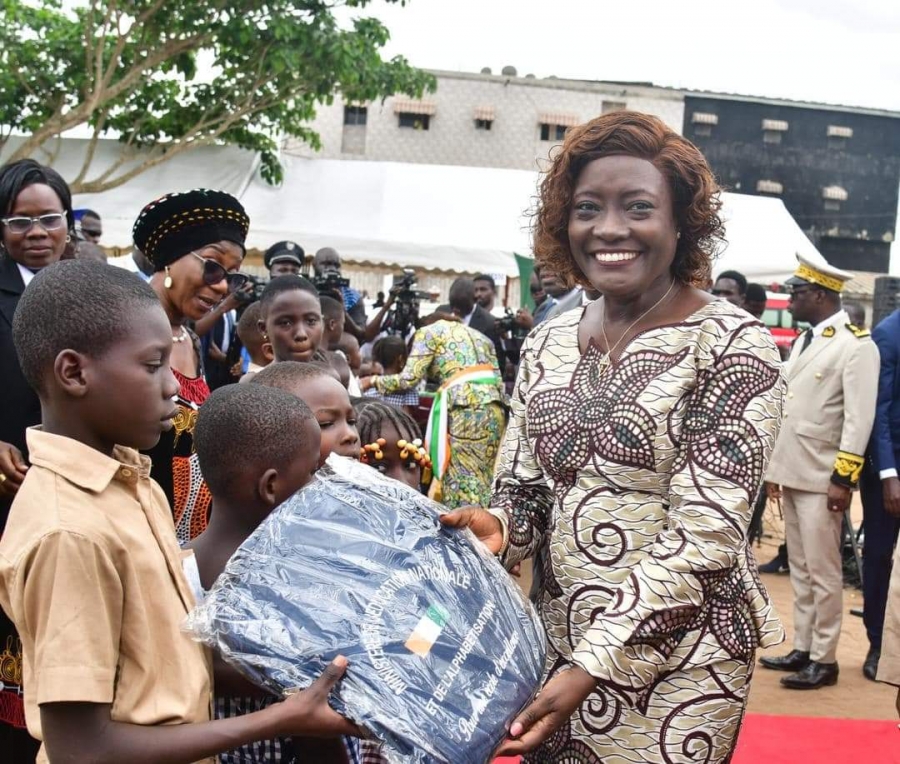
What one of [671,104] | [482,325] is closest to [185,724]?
[482,325]

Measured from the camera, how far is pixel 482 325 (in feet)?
33.4

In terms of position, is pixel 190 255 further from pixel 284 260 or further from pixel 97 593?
pixel 284 260

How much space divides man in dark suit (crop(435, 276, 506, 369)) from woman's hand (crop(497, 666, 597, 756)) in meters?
7.26

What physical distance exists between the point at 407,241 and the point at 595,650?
1009 cm

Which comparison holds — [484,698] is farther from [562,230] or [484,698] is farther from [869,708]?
[869,708]

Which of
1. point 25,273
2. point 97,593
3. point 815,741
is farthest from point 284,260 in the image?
point 97,593

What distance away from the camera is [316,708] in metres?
1.42

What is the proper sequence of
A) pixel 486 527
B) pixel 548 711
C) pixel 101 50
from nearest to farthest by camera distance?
pixel 548 711 < pixel 486 527 < pixel 101 50

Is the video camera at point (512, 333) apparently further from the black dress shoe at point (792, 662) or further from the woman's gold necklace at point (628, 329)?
the woman's gold necklace at point (628, 329)

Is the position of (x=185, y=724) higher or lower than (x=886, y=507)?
higher

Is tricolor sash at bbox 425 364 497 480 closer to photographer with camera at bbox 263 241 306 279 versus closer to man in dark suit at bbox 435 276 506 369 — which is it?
photographer with camera at bbox 263 241 306 279

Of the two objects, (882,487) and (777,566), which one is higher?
(882,487)

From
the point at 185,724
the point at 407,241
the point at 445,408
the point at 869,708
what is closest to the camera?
the point at 185,724

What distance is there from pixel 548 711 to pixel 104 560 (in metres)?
0.81
